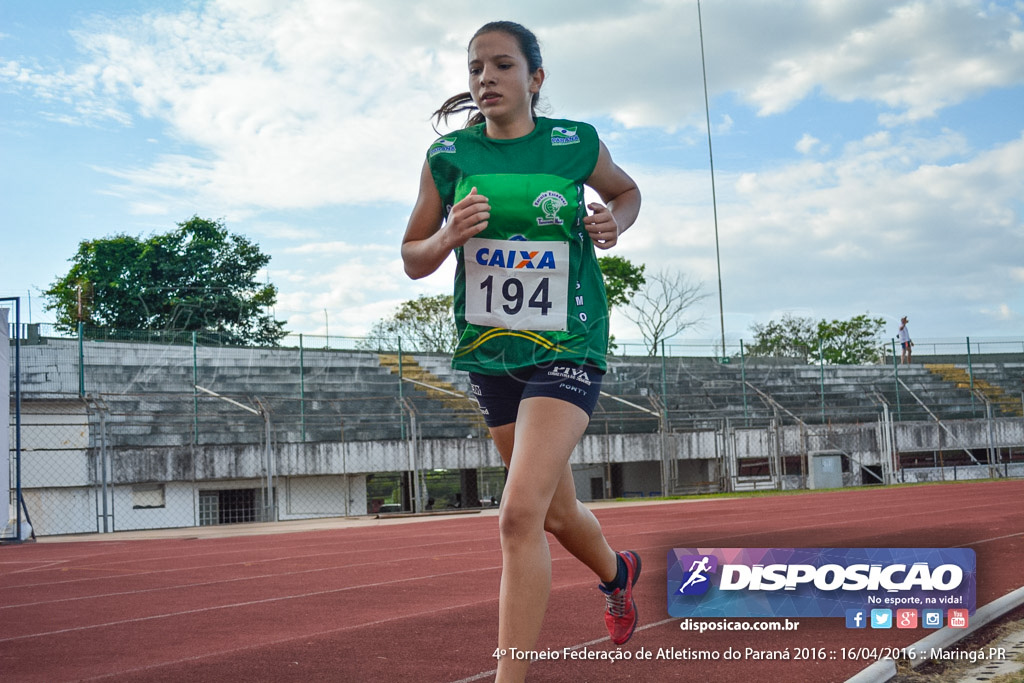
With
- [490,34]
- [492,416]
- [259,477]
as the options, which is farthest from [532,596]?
[259,477]

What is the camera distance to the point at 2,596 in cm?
693

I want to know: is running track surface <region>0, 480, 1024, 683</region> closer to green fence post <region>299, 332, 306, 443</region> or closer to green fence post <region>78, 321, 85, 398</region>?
green fence post <region>78, 321, 85, 398</region>

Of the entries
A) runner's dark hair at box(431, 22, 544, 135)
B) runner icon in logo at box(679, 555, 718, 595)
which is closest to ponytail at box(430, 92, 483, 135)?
runner's dark hair at box(431, 22, 544, 135)

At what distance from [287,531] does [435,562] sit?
7.62 metres

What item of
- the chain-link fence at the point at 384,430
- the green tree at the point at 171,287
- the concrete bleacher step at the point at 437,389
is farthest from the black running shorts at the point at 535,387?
the green tree at the point at 171,287

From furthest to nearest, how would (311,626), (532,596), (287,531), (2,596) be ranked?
(287,531), (2,596), (311,626), (532,596)

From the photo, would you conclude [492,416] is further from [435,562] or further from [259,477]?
[259,477]

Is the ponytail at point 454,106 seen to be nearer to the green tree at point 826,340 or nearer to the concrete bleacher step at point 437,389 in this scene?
the concrete bleacher step at point 437,389

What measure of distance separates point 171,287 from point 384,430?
72.3 feet

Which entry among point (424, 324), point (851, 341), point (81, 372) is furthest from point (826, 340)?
point (81, 372)

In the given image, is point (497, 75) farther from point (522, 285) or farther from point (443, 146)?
point (522, 285)

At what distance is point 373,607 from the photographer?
560 cm

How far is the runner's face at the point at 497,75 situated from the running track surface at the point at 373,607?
6.08 ft

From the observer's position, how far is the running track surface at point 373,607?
366cm
